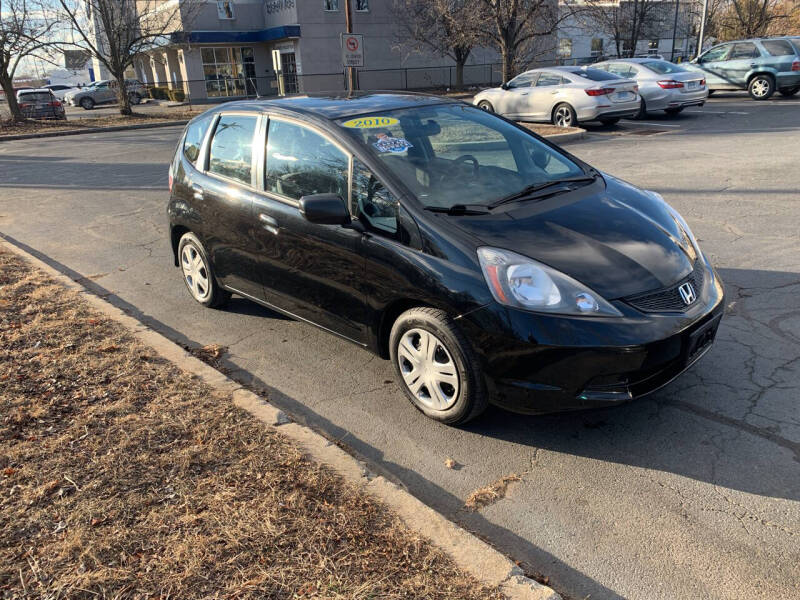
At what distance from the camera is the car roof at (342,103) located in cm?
449

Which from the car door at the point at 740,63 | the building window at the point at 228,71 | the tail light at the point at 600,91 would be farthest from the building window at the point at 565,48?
the tail light at the point at 600,91

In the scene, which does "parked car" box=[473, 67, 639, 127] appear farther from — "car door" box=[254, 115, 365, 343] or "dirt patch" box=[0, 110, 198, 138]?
"dirt patch" box=[0, 110, 198, 138]

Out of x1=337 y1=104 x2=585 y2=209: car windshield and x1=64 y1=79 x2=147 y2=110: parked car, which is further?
x1=64 y1=79 x2=147 y2=110: parked car

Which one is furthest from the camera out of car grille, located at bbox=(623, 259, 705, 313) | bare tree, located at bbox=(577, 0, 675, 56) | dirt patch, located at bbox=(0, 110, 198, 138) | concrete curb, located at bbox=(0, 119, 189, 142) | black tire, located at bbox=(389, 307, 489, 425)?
bare tree, located at bbox=(577, 0, 675, 56)

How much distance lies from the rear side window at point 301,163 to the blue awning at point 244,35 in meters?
36.2

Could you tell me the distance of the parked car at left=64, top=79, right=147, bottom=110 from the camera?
44156mm

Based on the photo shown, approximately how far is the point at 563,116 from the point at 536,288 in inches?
539

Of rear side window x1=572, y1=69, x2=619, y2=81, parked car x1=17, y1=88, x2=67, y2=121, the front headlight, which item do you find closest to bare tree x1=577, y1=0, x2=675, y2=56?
rear side window x1=572, y1=69, x2=619, y2=81

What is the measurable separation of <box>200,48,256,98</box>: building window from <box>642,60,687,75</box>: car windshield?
1193 inches

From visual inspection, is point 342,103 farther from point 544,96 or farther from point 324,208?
point 544,96

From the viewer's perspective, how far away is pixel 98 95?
1762 inches

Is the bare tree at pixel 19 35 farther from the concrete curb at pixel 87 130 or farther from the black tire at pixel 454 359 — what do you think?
the black tire at pixel 454 359

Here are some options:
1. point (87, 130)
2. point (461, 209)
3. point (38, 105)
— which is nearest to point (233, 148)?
point (461, 209)

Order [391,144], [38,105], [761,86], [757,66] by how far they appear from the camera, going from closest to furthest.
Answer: [391,144] → [757,66] → [761,86] → [38,105]
